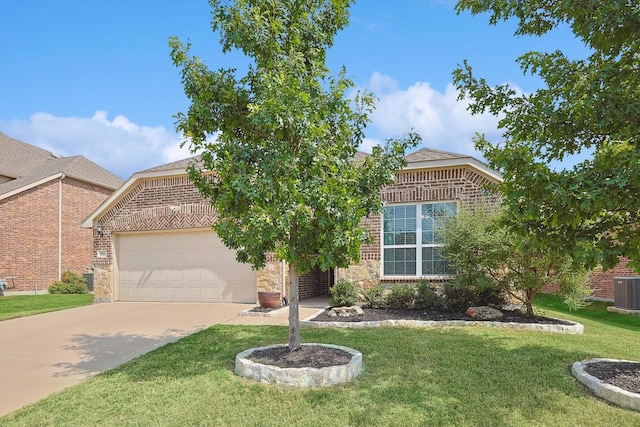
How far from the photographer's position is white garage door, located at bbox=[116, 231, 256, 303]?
40.7 feet

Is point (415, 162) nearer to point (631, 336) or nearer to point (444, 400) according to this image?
point (631, 336)

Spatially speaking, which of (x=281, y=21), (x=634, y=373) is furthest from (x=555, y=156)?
(x=281, y=21)

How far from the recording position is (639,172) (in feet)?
12.1

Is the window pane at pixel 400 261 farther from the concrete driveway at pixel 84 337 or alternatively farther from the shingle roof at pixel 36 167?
the shingle roof at pixel 36 167

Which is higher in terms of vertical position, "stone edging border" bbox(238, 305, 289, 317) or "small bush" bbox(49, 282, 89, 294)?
"stone edging border" bbox(238, 305, 289, 317)

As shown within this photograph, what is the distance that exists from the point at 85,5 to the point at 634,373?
38.2 feet

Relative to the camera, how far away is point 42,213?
18.3m

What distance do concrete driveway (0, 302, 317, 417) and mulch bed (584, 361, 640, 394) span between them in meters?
6.04

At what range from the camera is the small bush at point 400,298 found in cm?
1009

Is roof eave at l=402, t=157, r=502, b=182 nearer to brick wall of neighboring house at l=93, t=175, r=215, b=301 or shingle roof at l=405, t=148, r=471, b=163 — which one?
shingle roof at l=405, t=148, r=471, b=163

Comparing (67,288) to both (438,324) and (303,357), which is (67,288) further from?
(438,324)

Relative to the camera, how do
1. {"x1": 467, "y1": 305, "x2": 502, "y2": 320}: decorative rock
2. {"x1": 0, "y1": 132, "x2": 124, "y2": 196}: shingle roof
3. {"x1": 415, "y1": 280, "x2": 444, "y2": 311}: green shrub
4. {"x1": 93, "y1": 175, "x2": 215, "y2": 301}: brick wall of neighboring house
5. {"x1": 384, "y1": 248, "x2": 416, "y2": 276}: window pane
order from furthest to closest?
{"x1": 0, "y1": 132, "x2": 124, "y2": 196}: shingle roof, {"x1": 93, "y1": 175, "x2": 215, "y2": 301}: brick wall of neighboring house, {"x1": 384, "y1": 248, "x2": 416, "y2": 276}: window pane, {"x1": 415, "y1": 280, "x2": 444, "y2": 311}: green shrub, {"x1": 467, "y1": 305, "x2": 502, "y2": 320}: decorative rock

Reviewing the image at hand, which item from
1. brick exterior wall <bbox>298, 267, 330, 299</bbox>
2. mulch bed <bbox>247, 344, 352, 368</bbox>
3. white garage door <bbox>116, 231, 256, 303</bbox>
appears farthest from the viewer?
brick exterior wall <bbox>298, 267, 330, 299</bbox>

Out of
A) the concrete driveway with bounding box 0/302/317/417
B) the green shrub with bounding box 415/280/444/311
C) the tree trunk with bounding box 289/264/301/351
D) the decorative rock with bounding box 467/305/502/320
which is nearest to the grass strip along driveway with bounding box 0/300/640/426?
the concrete driveway with bounding box 0/302/317/417
